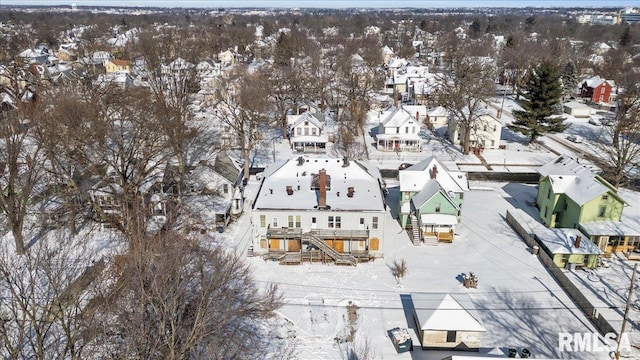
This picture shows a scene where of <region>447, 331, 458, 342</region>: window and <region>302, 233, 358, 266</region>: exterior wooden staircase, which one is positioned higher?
<region>302, 233, 358, 266</region>: exterior wooden staircase

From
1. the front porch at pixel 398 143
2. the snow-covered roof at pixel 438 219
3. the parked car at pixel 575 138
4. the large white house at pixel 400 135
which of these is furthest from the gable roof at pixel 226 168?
the parked car at pixel 575 138

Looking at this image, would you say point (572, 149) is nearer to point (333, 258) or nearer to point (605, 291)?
point (605, 291)

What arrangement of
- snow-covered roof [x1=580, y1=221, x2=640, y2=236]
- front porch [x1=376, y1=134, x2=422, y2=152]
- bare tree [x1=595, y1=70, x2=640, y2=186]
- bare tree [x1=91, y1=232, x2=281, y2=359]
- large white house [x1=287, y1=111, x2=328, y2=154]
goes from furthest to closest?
1. front porch [x1=376, y1=134, x2=422, y2=152]
2. large white house [x1=287, y1=111, x2=328, y2=154]
3. bare tree [x1=595, y1=70, x2=640, y2=186]
4. snow-covered roof [x1=580, y1=221, x2=640, y2=236]
5. bare tree [x1=91, y1=232, x2=281, y2=359]

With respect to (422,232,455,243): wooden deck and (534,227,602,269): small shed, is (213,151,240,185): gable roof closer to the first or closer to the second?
(422,232,455,243): wooden deck

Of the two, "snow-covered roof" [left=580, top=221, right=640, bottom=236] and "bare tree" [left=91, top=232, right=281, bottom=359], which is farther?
"snow-covered roof" [left=580, top=221, right=640, bottom=236]

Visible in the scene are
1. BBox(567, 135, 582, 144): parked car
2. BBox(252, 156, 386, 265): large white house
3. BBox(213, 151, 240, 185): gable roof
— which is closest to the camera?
BBox(252, 156, 386, 265): large white house

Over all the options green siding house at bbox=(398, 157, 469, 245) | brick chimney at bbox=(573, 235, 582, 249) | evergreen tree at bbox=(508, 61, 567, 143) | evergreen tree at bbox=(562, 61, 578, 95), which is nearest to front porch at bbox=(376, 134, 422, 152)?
evergreen tree at bbox=(508, 61, 567, 143)

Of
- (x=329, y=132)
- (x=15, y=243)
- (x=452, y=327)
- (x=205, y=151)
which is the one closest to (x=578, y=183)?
(x=452, y=327)
